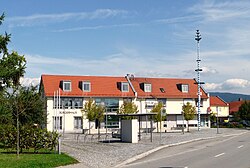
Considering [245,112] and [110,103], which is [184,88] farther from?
[245,112]

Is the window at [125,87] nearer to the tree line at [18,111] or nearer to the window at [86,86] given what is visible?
the window at [86,86]

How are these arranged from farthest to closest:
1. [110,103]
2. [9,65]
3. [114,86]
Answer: [114,86], [110,103], [9,65]

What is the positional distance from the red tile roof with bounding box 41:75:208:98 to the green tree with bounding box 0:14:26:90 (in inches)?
1060

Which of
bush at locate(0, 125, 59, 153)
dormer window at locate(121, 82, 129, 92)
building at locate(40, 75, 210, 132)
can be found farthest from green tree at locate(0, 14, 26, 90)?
dormer window at locate(121, 82, 129, 92)

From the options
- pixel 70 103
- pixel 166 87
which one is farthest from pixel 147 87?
pixel 70 103

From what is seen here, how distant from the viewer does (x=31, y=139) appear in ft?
77.4

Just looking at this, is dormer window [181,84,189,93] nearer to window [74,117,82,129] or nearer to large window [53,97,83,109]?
large window [53,97,83,109]

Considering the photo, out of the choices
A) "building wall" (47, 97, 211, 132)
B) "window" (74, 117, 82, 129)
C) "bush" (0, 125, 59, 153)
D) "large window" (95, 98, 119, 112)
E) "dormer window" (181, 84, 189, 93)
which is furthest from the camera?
"dormer window" (181, 84, 189, 93)

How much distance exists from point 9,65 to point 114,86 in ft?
112

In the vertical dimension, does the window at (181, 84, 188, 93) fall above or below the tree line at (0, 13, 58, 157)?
above

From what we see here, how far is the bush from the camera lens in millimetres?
23578

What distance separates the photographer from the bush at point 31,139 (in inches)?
928

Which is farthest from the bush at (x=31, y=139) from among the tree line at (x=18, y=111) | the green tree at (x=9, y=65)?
the green tree at (x=9, y=65)

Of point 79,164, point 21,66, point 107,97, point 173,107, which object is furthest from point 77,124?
point 79,164
